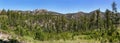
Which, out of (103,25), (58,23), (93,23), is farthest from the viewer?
(58,23)

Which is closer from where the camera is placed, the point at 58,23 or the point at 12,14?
the point at 58,23

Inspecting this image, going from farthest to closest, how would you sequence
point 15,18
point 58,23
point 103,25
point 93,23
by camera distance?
point 15,18 < point 58,23 < point 93,23 < point 103,25

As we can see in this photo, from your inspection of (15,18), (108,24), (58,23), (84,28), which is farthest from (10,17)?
(108,24)

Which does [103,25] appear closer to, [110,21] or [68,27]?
[110,21]

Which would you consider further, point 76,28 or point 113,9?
point 76,28

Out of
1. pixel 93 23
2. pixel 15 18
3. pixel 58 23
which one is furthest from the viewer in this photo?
pixel 15 18

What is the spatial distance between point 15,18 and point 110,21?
73995 millimetres

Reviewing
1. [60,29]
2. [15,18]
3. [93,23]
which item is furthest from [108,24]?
[15,18]

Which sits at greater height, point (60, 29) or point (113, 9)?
point (113, 9)

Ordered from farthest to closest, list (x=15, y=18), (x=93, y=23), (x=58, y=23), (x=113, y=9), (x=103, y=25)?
1. (x=15, y=18)
2. (x=58, y=23)
3. (x=93, y=23)
4. (x=103, y=25)
5. (x=113, y=9)

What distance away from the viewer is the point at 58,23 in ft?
519

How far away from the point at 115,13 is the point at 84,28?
128ft

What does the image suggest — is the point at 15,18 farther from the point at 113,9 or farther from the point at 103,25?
the point at 113,9

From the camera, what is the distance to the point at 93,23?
14750cm
